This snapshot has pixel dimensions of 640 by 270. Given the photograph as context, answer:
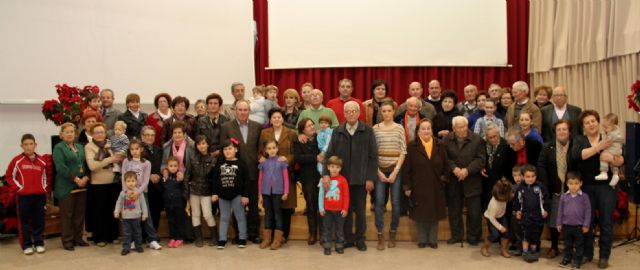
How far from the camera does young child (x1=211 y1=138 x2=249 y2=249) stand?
4.98 meters

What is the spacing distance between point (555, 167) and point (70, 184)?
14.0 feet

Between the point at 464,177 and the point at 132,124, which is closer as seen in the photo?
the point at 464,177

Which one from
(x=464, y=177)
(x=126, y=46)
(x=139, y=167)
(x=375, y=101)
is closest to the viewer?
(x=464, y=177)

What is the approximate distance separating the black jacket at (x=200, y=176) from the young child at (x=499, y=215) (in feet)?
8.08

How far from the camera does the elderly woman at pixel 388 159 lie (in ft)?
16.1

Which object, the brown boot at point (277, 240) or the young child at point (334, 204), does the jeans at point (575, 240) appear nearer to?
the young child at point (334, 204)

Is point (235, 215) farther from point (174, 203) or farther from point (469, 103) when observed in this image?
point (469, 103)

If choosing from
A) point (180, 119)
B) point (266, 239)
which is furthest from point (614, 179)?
point (180, 119)

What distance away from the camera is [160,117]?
5.57 meters

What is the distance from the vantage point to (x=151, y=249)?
505 cm

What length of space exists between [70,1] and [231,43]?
2.11m

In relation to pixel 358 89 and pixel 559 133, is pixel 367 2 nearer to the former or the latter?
pixel 358 89

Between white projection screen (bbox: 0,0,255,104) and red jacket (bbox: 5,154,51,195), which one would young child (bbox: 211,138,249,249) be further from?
white projection screen (bbox: 0,0,255,104)

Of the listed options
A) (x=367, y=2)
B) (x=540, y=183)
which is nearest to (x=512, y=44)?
(x=367, y=2)
